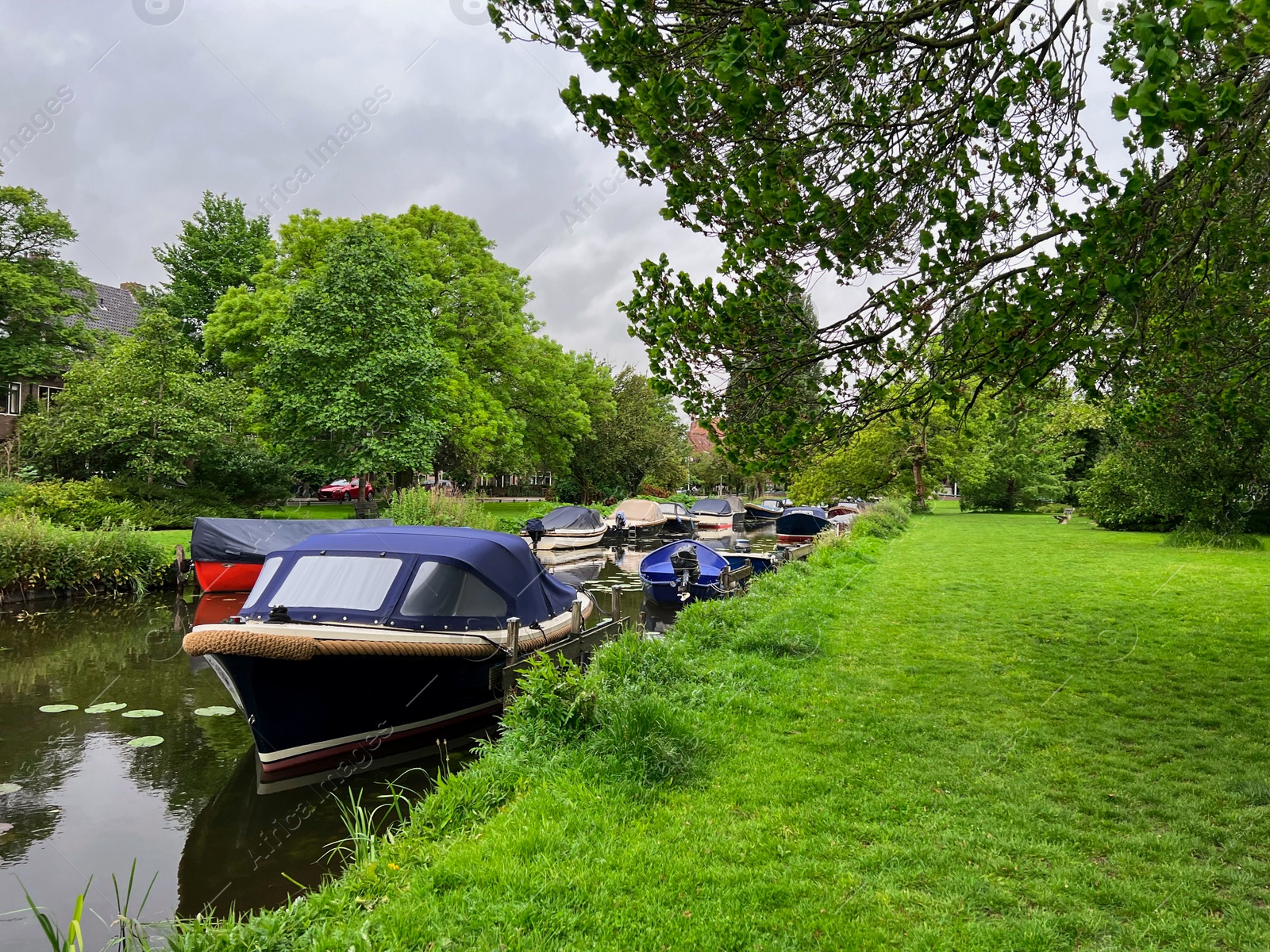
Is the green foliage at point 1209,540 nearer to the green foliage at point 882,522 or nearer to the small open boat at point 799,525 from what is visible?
the green foliage at point 882,522

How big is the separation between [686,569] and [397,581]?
29.7ft

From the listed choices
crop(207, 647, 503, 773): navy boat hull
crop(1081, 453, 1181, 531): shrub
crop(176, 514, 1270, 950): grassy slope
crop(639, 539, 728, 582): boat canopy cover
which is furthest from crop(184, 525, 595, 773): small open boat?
crop(1081, 453, 1181, 531): shrub

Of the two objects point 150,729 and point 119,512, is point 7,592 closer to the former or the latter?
point 119,512

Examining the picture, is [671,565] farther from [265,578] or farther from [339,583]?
[265,578]

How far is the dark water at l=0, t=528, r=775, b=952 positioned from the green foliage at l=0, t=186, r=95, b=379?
1116 inches

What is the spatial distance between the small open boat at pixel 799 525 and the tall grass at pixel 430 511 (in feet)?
52.0

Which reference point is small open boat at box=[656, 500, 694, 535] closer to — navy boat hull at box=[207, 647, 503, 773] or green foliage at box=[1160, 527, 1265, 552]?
green foliage at box=[1160, 527, 1265, 552]

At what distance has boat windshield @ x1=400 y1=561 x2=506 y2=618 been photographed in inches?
327

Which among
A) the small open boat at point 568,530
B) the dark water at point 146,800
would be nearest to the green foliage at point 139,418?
the small open boat at point 568,530

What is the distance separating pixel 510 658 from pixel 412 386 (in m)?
21.4

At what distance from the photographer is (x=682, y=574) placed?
16516mm

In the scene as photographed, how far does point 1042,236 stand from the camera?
243 inches

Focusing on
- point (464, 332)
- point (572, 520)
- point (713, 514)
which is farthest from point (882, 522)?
point (464, 332)

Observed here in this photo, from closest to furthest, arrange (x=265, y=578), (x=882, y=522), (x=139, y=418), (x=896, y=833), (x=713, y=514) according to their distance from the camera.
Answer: (x=896, y=833), (x=265, y=578), (x=139, y=418), (x=882, y=522), (x=713, y=514)
